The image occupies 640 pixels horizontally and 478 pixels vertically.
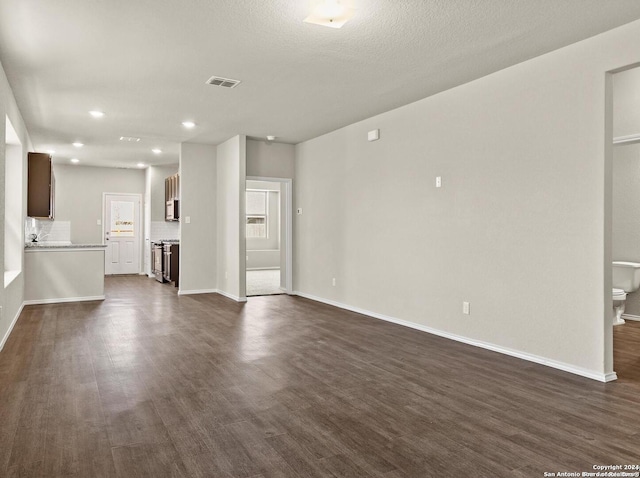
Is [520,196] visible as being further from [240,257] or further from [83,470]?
[240,257]

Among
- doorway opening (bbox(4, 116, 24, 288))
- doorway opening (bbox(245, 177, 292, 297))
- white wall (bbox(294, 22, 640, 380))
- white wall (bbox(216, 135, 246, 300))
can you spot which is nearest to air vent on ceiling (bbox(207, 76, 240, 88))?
white wall (bbox(294, 22, 640, 380))

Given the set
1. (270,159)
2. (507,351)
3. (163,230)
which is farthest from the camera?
(163,230)

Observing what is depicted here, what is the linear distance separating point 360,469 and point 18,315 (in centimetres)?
550

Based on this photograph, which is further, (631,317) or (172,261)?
(172,261)

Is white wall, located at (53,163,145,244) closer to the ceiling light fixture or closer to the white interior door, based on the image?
the white interior door

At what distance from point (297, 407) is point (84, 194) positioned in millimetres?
9788

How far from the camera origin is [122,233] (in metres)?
11.1

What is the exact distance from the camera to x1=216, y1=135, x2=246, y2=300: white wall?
7.02 metres

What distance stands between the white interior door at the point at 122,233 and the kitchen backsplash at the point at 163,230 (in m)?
0.98

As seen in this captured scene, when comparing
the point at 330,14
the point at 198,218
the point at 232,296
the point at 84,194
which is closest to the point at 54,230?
the point at 84,194

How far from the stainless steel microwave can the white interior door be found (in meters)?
1.35

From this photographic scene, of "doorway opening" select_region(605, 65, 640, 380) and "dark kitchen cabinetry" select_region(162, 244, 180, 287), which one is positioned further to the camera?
"dark kitchen cabinetry" select_region(162, 244, 180, 287)

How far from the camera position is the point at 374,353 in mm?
4070

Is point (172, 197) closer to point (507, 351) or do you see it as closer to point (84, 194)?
point (84, 194)
